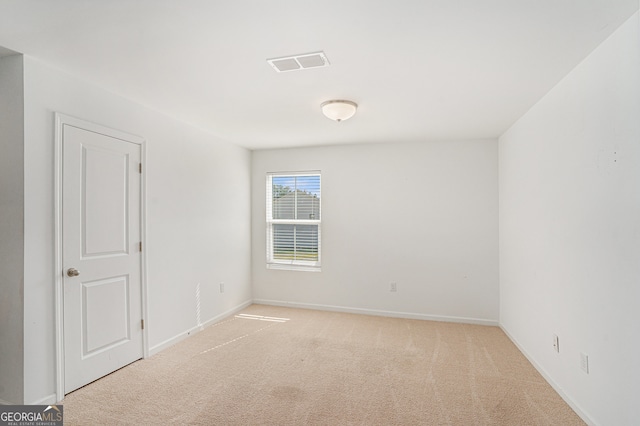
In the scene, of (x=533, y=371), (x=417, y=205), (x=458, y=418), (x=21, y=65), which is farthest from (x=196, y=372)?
(x=417, y=205)

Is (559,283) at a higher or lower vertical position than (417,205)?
lower

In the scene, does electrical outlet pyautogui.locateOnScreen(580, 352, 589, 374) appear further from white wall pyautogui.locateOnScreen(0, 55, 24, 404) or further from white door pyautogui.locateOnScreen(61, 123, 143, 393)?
white wall pyautogui.locateOnScreen(0, 55, 24, 404)

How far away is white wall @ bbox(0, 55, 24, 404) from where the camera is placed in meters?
2.19

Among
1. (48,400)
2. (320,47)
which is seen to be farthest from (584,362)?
(48,400)

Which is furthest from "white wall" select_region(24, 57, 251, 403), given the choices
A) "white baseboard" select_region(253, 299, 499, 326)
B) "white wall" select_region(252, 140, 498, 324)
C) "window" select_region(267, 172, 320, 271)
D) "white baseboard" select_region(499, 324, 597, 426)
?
"white baseboard" select_region(499, 324, 597, 426)

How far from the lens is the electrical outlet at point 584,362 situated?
2154mm

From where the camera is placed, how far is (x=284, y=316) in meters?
4.55

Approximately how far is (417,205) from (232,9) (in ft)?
11.7

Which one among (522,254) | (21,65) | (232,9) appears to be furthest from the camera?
(522,254)

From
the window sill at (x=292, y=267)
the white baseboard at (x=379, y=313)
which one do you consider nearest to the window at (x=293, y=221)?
the window sill at (x=292, y=267)

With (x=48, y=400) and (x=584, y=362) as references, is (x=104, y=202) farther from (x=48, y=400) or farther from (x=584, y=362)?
(x=584, y=362)

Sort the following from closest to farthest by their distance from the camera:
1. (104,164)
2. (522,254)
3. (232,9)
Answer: (232,9) → (104,164) → (522,254)

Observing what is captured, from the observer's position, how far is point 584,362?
2.19 metres

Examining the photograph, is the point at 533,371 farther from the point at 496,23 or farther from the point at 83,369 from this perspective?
the point at 83,369
